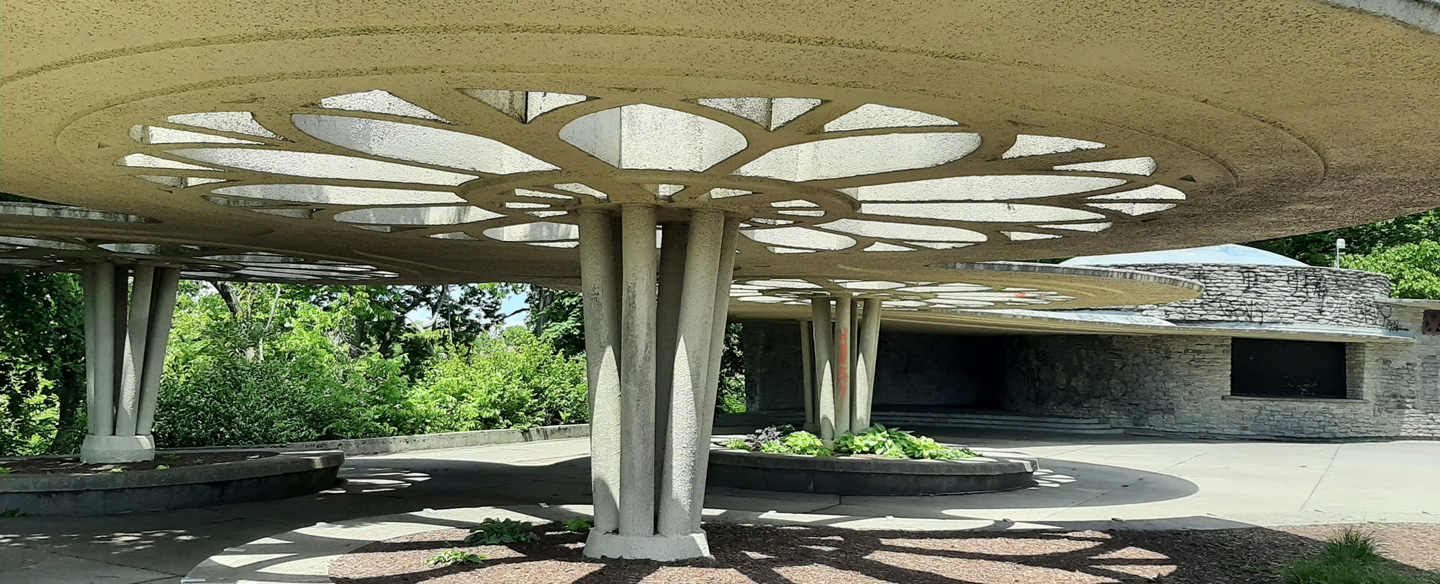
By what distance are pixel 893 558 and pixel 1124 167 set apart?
4.22 meters

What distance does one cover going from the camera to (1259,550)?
11633mm

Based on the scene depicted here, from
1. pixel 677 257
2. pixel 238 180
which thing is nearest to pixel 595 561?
pixel 677 257

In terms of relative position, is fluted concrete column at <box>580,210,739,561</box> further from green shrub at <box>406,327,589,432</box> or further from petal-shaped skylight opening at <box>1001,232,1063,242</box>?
green shrub at <box>406,327,589,432</box>

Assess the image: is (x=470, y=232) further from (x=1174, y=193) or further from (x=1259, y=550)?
(x=1259, y=550)

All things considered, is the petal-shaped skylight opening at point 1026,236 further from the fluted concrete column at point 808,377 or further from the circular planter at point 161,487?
the fluted concrete column at point 808,377

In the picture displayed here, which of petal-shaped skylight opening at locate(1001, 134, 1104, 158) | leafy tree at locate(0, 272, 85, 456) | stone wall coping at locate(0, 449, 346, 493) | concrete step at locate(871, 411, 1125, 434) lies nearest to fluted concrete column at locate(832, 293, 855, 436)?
stone wall coping at locate(0, 449, 346, 493)

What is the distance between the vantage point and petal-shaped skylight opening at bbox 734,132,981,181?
25.9 feet

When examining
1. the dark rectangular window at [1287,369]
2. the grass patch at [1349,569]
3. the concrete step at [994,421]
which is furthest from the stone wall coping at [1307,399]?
the grass patch at [1349,569]

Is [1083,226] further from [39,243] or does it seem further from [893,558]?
[39,243]

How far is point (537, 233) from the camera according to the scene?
13.6 meters

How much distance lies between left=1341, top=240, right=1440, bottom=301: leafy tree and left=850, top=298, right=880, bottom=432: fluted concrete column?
20550mm

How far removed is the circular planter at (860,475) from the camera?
54.3 ft

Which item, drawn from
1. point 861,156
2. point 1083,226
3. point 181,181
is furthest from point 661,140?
point 1083,226

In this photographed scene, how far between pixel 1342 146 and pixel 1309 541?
286 inches
